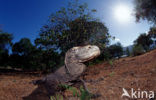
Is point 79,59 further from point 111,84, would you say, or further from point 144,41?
point 144,41

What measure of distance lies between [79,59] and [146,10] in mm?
11298

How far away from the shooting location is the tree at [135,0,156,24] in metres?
10.2

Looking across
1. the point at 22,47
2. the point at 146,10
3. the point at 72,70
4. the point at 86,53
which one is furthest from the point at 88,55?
the point at 22,47

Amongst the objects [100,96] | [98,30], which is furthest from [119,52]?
[100,96]

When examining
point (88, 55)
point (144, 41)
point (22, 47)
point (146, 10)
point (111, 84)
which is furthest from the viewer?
point (144, 41)

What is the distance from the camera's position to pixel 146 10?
35.0 ft

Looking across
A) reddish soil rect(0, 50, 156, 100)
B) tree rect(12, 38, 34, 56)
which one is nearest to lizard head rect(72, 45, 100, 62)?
reddish soil rect(0, 50, 156, 100)

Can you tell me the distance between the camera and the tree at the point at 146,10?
10153 mm

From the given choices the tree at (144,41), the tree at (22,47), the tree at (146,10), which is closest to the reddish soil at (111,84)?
the tree at (146,10)

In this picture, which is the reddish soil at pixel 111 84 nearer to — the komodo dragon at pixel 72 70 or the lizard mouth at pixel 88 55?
the komodo dragon at pixel 72 70

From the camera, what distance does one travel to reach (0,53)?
42.2 ft

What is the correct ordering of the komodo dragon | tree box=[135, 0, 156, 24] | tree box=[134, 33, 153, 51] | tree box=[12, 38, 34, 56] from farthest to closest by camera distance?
tree box=[134, 33, 153, 51] → tree box=[12, 38, 34, 56] → tree box=[135, 0, 156, 24] → the komodo dragon

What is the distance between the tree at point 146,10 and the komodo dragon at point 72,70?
35.1 ft

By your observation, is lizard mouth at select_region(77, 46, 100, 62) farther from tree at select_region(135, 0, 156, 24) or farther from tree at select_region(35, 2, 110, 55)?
tree at select_region(135, 0, 156, 24)
